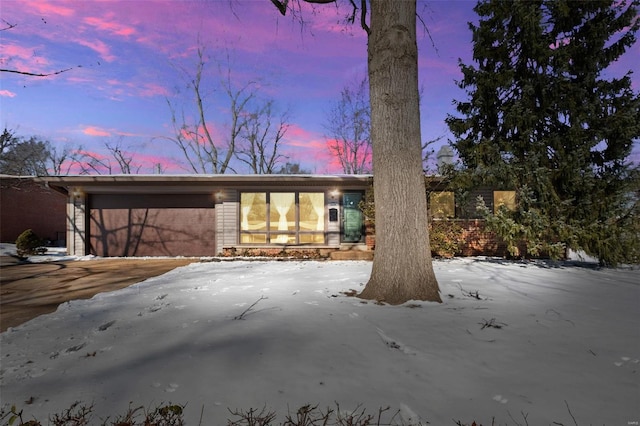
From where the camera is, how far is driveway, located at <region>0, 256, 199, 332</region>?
4465 mm

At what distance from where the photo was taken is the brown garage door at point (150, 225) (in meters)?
12.2

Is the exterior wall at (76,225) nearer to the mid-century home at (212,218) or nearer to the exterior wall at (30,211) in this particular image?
the mid-century home at (212,218)

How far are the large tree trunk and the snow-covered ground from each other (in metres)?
0.45

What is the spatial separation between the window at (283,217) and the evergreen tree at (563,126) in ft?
19.6

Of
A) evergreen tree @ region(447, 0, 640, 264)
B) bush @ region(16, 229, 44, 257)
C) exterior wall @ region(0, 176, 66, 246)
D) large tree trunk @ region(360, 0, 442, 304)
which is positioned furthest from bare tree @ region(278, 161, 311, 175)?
large tree trunk @ region(360, 0, 442, 304)

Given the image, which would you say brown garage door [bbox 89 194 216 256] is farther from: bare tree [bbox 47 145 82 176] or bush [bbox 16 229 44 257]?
bare tree [bbox 47 145 82 176]

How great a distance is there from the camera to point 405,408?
1.86 m

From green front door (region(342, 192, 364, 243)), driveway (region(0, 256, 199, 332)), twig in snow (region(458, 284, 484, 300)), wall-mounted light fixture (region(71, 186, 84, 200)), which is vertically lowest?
driveway (region(0, 256, 199, 332))

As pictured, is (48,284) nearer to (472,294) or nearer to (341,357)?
(341,357)

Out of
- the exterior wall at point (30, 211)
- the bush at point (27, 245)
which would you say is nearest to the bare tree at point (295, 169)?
the exterior wall at point (30, 211)

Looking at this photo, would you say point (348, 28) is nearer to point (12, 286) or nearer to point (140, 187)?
point (12, 286)

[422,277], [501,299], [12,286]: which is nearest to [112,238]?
[12,286]

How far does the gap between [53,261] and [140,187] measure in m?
3.74

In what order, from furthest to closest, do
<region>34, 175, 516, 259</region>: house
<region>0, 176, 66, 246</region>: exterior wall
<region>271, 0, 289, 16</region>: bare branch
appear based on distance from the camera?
<region>0, 176, 66, 246</region>: exterior wall
<region>34, 175, 516, 259</region>: house
<region>271, 0, 289, 16</region>: bare branch
